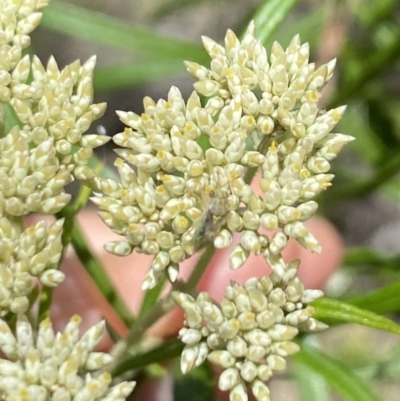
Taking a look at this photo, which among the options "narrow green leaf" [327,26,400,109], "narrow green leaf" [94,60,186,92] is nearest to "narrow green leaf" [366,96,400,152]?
"narrow green leaf" [327,26,400,109]

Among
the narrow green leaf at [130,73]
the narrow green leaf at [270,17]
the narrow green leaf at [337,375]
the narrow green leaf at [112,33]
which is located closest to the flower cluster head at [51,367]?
the narrow green leaf at [337,375]

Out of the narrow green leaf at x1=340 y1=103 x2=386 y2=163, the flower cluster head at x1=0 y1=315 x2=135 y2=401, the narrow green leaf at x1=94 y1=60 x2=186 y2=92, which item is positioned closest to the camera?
the flower cluster head at x1=0 y1=315 x2=135 y2=401

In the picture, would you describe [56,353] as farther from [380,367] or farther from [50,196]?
[380,367]

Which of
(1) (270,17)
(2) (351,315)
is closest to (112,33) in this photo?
(1) (270,17)

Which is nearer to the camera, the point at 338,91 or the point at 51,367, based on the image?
the point at 51,367

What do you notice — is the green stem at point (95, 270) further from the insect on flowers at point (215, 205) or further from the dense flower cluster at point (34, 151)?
the insect on flowers at point (215, 205)

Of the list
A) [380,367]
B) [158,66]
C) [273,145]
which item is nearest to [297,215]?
[273,145]

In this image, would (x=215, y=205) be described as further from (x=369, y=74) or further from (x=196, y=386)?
(x=369, y=74)

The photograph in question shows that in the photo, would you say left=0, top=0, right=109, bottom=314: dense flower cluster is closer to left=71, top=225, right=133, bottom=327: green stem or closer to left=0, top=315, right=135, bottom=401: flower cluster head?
left=0, top=315, right=135, bottom=401: flower cluster head

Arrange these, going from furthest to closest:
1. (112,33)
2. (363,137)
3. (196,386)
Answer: (363,137), (112,33), (196,386)
